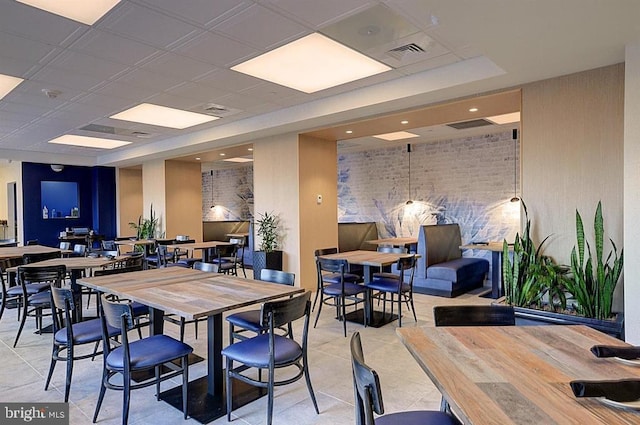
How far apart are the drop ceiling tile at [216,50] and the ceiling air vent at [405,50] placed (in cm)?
130

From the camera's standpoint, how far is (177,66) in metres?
3.94

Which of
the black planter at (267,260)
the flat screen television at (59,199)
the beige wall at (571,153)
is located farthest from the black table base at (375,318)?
the flat screen television at (59,199)

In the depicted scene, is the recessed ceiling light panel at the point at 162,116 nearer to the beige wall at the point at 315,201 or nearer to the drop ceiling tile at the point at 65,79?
the drop ceiling tile at the point at 65,79

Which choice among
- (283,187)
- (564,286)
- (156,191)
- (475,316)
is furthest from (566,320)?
(156,191)

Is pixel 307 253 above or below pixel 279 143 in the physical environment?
below

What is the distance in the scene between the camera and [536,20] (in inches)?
103

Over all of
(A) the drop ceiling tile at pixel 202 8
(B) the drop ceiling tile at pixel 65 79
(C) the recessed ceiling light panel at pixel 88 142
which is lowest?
(C) the recessed ceiling light panel at pixel 88 142

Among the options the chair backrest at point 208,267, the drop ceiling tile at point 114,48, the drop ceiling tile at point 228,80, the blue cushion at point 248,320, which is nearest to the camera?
the blue cushion at point 248,320

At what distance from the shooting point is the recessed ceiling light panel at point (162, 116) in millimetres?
5793

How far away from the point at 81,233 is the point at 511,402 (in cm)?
1145

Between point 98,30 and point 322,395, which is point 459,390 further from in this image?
point 98,30

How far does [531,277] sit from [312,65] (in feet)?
10.0

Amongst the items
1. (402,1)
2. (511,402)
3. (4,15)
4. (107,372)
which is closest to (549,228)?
(402,1)

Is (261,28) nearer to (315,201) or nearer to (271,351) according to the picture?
(271,351)
